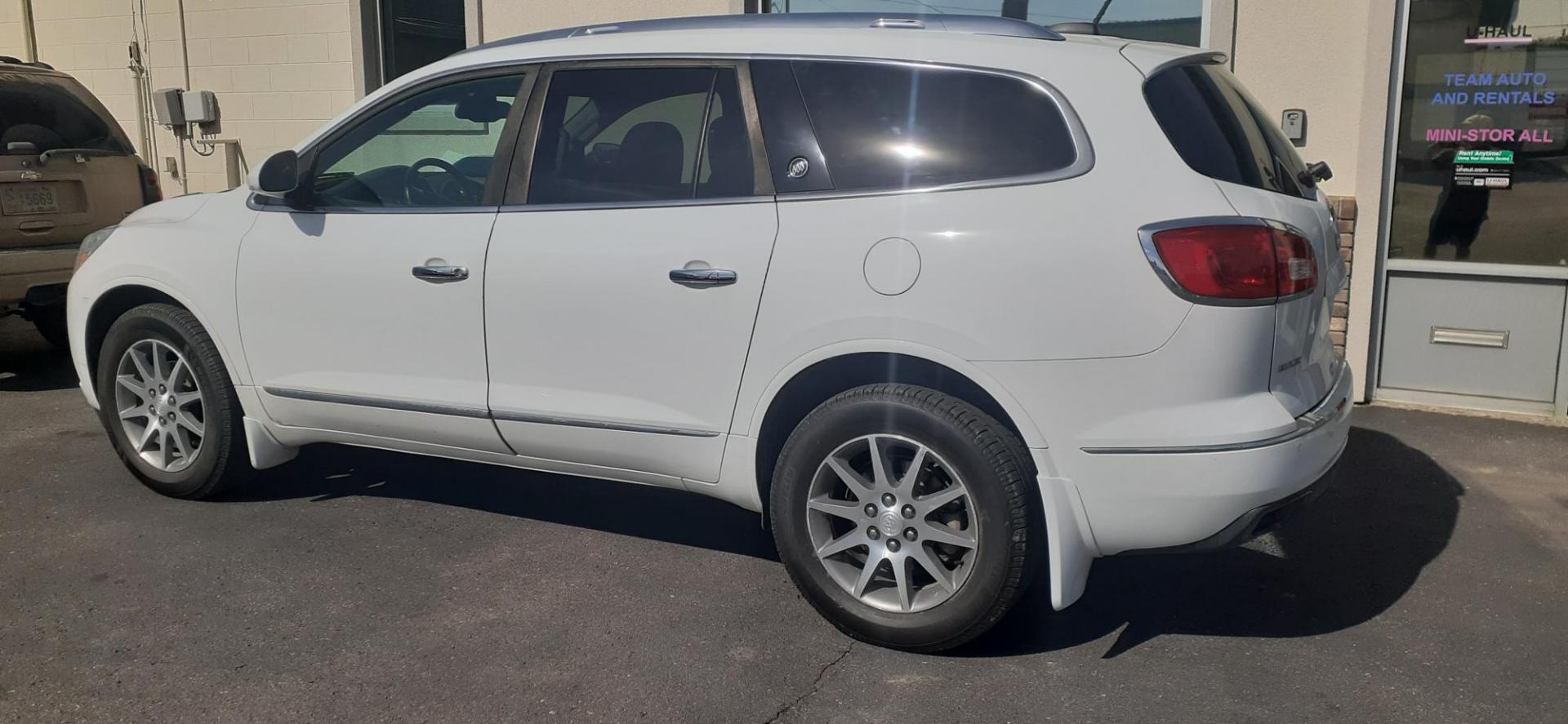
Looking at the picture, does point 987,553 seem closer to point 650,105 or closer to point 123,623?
point 650,105

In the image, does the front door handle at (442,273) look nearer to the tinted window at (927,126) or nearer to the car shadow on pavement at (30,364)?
the tinted window at (927,126)

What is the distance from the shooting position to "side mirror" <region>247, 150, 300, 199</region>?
454cm

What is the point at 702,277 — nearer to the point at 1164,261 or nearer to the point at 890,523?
the point at 890,523

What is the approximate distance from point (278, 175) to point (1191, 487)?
10.6 feet

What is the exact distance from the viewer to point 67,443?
5973 mm

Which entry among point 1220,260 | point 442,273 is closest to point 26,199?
point 442,273

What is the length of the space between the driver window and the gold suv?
337 cm

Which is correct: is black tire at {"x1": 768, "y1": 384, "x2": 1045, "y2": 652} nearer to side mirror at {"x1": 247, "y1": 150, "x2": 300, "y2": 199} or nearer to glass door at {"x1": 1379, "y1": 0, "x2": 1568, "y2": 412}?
side mirror at {"x1": 247, "y1": 150, "x2": 300, "y2": 199}

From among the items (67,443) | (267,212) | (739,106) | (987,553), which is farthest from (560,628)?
(67,443)

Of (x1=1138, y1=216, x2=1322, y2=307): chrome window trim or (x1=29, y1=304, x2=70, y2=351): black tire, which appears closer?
(x1=1138, y1=216, x2=1322, y2=307): chrome window trim

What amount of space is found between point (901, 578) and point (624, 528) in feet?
4.84

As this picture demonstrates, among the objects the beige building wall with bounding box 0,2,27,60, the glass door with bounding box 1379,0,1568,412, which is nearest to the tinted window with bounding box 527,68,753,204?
the glass door with bounding box 1379,0,1568,412

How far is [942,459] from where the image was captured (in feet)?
11.5

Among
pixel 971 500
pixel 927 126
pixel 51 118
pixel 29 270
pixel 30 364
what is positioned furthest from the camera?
pixel 30 364
